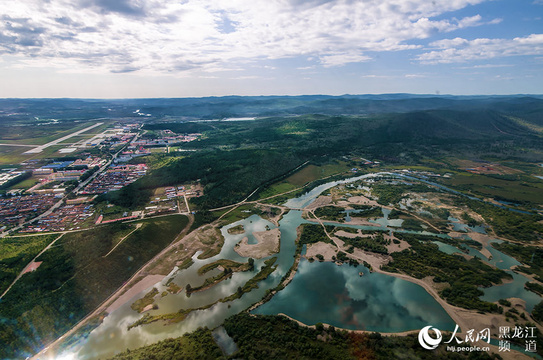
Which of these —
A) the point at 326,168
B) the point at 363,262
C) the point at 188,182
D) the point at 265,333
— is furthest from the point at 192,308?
the point at 326,168

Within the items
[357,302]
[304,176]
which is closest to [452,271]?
[357,302]

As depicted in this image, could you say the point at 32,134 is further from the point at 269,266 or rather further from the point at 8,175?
the point at 269,266

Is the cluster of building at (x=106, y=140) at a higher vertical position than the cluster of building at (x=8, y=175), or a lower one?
higher

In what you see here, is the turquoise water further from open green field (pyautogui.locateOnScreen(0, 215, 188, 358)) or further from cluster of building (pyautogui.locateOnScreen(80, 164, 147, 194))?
cluster of building (pyautogui.locateOnScreen(80, 164, 147, 194))

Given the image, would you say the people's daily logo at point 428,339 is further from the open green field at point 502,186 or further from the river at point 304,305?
the open green field at point 502,186

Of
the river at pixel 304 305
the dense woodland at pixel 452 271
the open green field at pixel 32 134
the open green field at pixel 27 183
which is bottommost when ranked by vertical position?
the river at pixel 304 305

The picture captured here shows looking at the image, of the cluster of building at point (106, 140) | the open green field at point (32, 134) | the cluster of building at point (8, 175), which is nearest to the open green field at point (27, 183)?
the cluster of building at point (8, 175)

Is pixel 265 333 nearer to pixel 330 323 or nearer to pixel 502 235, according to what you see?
pixel 330 323
